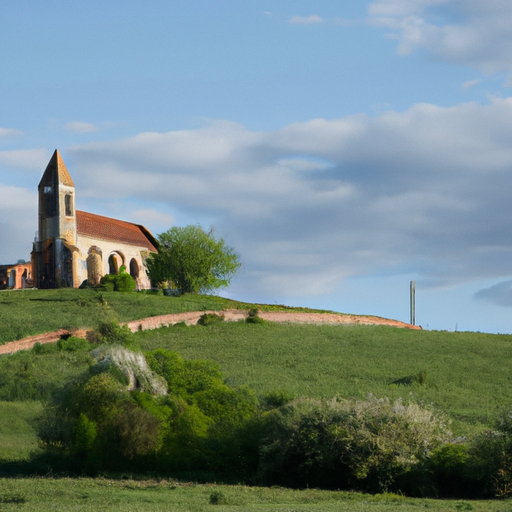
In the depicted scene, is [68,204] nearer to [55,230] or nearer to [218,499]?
[55,230]

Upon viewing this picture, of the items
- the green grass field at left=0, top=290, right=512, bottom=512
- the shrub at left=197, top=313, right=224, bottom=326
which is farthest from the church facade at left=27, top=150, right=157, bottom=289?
the shrub at left=197, top=313, right=224, bottom=326

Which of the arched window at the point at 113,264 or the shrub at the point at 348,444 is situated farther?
the arched window at the point at 113,264

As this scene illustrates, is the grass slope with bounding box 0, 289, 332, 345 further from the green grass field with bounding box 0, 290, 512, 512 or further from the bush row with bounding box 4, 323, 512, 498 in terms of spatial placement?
the bush row with bounding box 4, 323, 512, 498

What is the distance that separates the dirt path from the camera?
148ft

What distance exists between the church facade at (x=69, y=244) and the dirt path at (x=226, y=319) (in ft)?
55.7

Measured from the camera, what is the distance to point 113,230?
7681 cm

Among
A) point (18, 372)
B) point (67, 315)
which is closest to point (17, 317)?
point (67, 315)

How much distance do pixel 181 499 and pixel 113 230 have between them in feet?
194

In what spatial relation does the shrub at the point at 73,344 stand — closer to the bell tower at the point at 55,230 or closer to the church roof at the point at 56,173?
the bell tower at the point at 55,230

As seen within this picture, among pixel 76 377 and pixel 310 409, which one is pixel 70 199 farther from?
pixel 310 409

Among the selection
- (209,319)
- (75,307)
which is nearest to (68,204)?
(75,307)

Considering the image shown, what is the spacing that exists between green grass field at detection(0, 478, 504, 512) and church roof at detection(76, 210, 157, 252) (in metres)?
51.6

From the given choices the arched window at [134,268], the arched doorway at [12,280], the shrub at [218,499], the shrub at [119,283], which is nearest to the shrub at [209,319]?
the shrub at [119,283]

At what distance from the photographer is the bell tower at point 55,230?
68.1 metres
